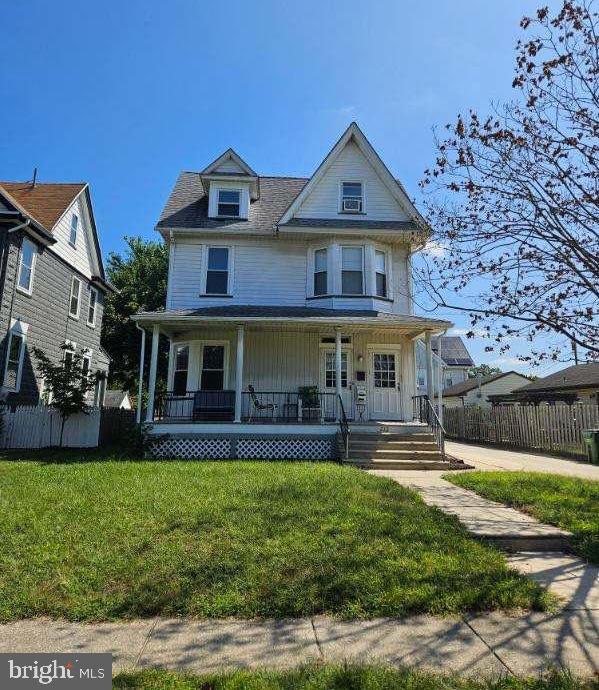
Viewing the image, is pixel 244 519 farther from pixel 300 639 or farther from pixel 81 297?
pixel 81 297

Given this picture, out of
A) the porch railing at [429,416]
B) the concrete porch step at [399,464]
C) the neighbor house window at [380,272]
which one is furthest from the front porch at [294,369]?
the concrete porch step at [399,464]

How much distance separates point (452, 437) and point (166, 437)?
15.8m

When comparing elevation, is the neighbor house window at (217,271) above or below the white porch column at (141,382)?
above

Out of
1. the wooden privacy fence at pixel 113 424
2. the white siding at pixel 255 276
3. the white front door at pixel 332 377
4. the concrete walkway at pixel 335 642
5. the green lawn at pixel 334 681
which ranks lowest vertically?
the concrete walkway at pixel 335 642

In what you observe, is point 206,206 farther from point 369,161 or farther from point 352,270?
point 369,161

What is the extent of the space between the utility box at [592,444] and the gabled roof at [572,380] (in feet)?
42.6

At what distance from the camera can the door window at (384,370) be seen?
1491 centimetres

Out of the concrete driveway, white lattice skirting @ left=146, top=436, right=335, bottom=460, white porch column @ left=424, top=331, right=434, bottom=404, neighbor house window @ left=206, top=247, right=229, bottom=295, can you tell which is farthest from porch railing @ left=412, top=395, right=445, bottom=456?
neighbor house window @ left=206, top=247, right=229, bottom=295

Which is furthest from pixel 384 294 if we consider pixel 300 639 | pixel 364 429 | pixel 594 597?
pixel 300 639

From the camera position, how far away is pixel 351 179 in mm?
16234

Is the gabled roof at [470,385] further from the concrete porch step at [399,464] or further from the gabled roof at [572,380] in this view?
the concrete porch step at [399,464]

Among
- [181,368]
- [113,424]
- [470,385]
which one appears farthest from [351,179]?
[470,385]

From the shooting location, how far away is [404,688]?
2551 mm

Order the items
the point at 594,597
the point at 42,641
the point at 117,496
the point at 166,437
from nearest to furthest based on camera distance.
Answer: the point at 42,641 → the point at 594,597 → the point at 117,496 → the point at 166,437
